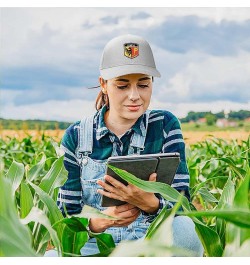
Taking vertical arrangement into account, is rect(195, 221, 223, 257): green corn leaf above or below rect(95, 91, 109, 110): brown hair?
below

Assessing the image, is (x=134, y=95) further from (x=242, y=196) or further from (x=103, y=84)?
(x=242, y=196)

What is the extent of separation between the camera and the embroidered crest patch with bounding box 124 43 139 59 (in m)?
1.33

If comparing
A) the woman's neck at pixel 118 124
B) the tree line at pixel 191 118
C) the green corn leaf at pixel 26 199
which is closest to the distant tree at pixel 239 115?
the tree line at pixel 191 118

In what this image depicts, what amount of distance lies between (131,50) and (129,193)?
348 millimetres

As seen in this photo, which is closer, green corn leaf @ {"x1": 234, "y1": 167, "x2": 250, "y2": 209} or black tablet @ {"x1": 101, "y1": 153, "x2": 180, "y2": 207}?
green corn leaf @ {"x1": 234, "y1": 167, "x2": 250, "y2": 209}

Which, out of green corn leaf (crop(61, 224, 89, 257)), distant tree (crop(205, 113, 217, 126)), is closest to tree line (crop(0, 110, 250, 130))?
distant tree (crop(205, 113, 217, 126))

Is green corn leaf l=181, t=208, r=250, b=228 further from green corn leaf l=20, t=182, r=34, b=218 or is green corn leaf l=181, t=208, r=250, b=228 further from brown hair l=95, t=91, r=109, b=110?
brown hair l=95, t=91, r=109, b=110

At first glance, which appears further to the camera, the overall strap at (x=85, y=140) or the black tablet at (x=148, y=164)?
the overall strap at (x=85, y=140)

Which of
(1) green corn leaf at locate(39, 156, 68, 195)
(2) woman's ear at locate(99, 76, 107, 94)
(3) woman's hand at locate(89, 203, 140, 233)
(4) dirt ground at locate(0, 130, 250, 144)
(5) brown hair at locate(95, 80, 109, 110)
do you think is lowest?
(3) woman's hand at locate(89, 203, 140, 233)

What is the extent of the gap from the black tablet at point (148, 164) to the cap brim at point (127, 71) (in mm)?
240

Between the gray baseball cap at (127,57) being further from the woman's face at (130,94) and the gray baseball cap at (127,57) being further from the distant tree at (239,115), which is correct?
the distant tree at (239,115)

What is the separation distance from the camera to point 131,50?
135 cm

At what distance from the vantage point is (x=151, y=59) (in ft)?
4.39

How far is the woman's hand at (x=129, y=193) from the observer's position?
1167mm
